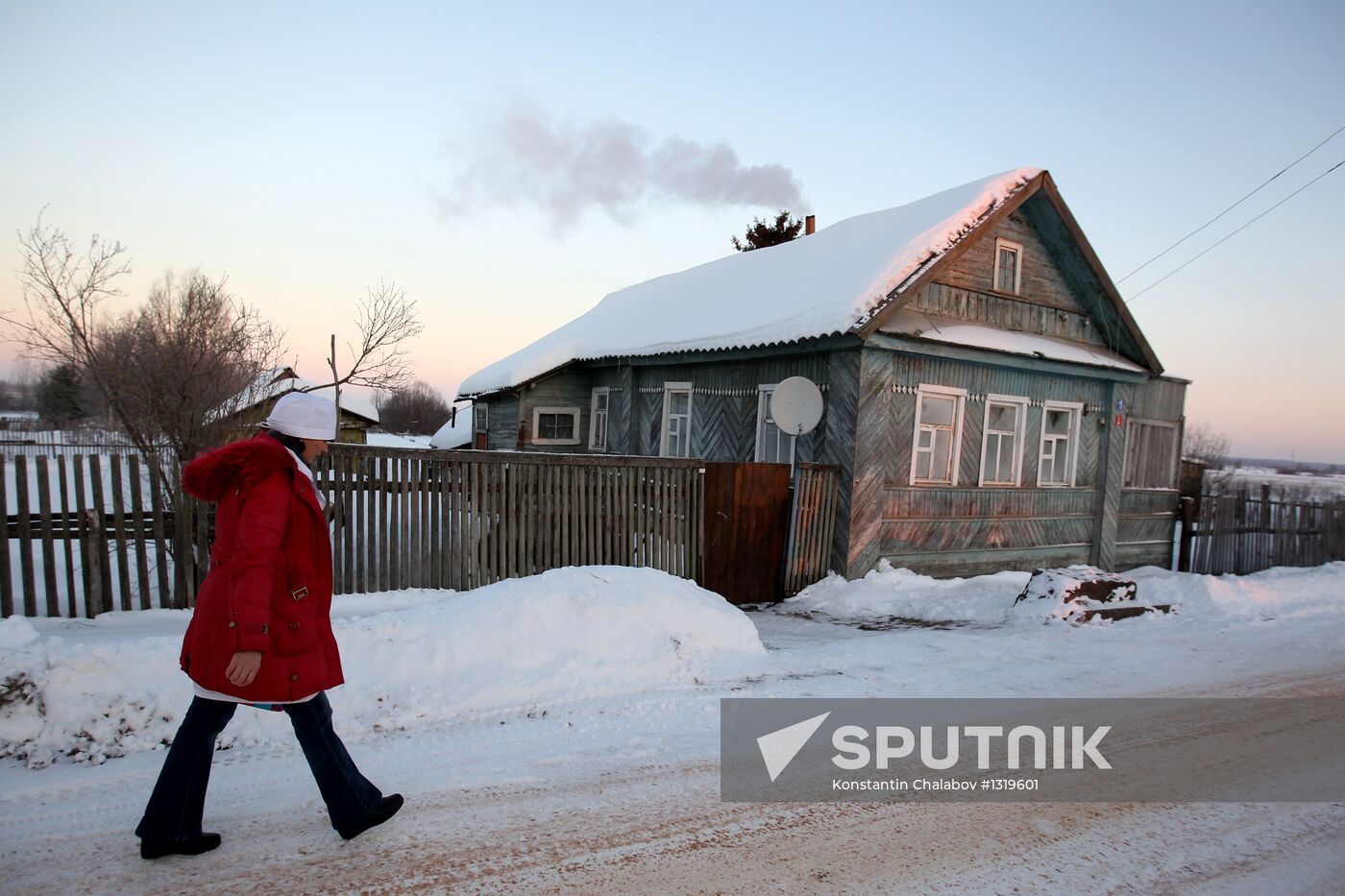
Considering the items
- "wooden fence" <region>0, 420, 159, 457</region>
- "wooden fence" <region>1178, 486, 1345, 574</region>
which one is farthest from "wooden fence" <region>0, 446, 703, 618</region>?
"wooden fence" <region>0, 420, 159, 457</region>

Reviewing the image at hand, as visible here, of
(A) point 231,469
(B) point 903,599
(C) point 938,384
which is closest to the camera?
(A) point 231,469

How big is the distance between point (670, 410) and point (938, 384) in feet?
17.0

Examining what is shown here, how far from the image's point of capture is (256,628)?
9.30ft

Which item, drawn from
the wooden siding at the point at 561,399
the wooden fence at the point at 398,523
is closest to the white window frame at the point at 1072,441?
the wooden fence at the point at 398,523

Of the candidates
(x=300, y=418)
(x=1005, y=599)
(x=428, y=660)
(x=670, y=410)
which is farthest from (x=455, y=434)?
(x=300, y=418)

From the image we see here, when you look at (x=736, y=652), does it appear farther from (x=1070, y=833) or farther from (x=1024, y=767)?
(x=1070, y=833)

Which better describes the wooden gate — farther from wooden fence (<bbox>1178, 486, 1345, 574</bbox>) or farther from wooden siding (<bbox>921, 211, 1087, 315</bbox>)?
wooden fence (<bbox>1178, 486, 1345, 574</bbox>)

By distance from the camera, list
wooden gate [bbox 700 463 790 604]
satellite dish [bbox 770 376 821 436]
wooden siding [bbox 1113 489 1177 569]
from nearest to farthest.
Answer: wooden gate [bbox 700 463 790 604] → satellite dish [bbox 770 376 821 436] → wooden siding [bbox 1113 489 1177 569]

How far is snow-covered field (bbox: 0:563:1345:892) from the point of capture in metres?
3.09

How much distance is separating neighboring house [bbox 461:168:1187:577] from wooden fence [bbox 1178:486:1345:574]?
887 mm

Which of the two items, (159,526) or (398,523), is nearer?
(159,526)

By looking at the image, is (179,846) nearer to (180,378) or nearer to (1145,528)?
(180,378)

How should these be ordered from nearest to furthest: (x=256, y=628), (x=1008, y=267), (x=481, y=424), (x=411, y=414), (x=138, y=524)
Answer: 1. (x=256, y=628)
2. (x=138, y=524)
3. (x=1008, y=267)
4. (x=481, y=424)
5. (x=411, y=414)

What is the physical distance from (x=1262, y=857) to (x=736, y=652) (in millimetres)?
3602
